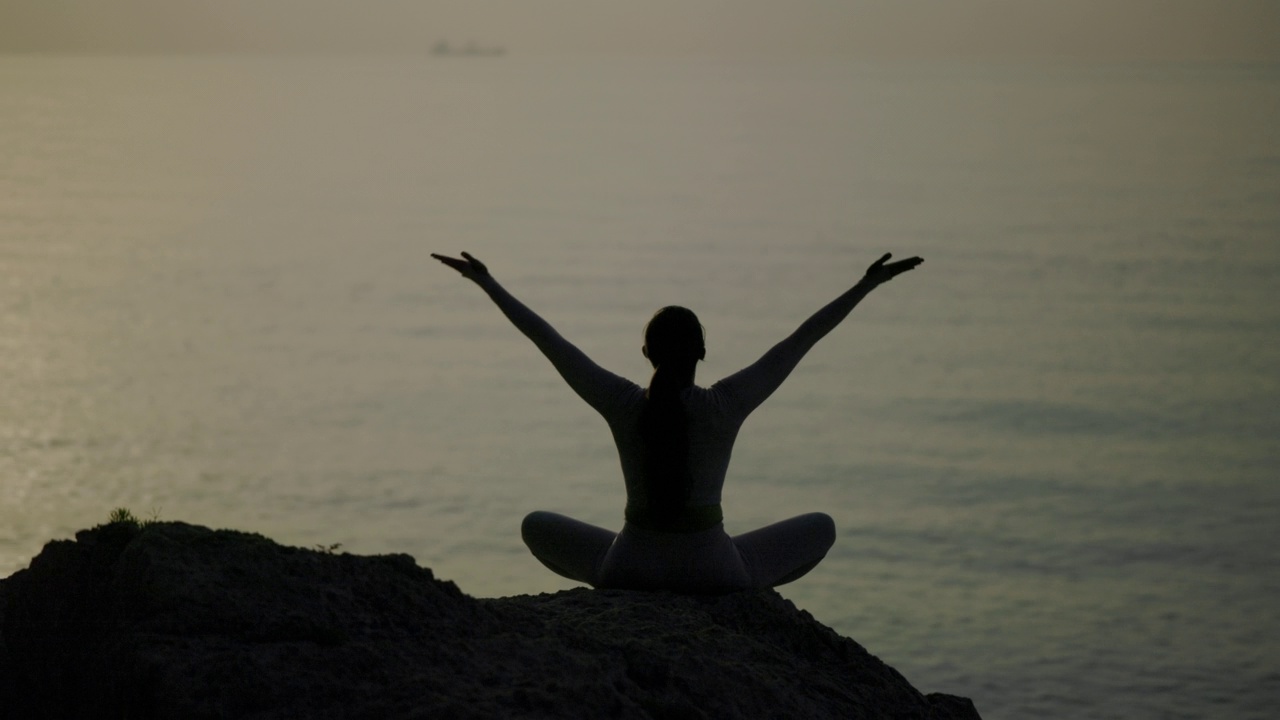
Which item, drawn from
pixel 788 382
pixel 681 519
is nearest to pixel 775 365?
pixel 681 519

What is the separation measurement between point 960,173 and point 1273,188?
1312 centimetres

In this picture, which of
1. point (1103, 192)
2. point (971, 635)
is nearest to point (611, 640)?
point (971, 635)

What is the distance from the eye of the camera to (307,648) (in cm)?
468

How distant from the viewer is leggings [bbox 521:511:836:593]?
19.7 ft

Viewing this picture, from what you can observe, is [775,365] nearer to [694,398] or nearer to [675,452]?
[694,398]

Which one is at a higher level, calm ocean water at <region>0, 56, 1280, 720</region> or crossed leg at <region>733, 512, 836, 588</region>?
calm ocean water at <region>0, 56, 1280, 720</region>

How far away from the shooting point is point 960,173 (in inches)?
2596

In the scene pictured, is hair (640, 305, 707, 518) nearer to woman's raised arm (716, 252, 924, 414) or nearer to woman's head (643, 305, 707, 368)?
woman's head (643, 305, 707, 368)

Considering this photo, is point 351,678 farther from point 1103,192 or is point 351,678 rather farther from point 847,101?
point 847,101

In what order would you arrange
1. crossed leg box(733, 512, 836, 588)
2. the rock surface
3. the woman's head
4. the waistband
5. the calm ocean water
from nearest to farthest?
the rock surface < the woman's head < the waistband < crossed leg box(733, 512, 836, 588) < the calm ocean water

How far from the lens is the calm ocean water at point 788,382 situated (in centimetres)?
2073

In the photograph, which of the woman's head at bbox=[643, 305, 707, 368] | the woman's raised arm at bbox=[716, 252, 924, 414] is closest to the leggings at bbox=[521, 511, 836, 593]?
the woman's raised arm at bbox=[716, 252, 924, 414]

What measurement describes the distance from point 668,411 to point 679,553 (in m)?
0.62

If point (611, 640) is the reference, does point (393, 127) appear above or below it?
above
